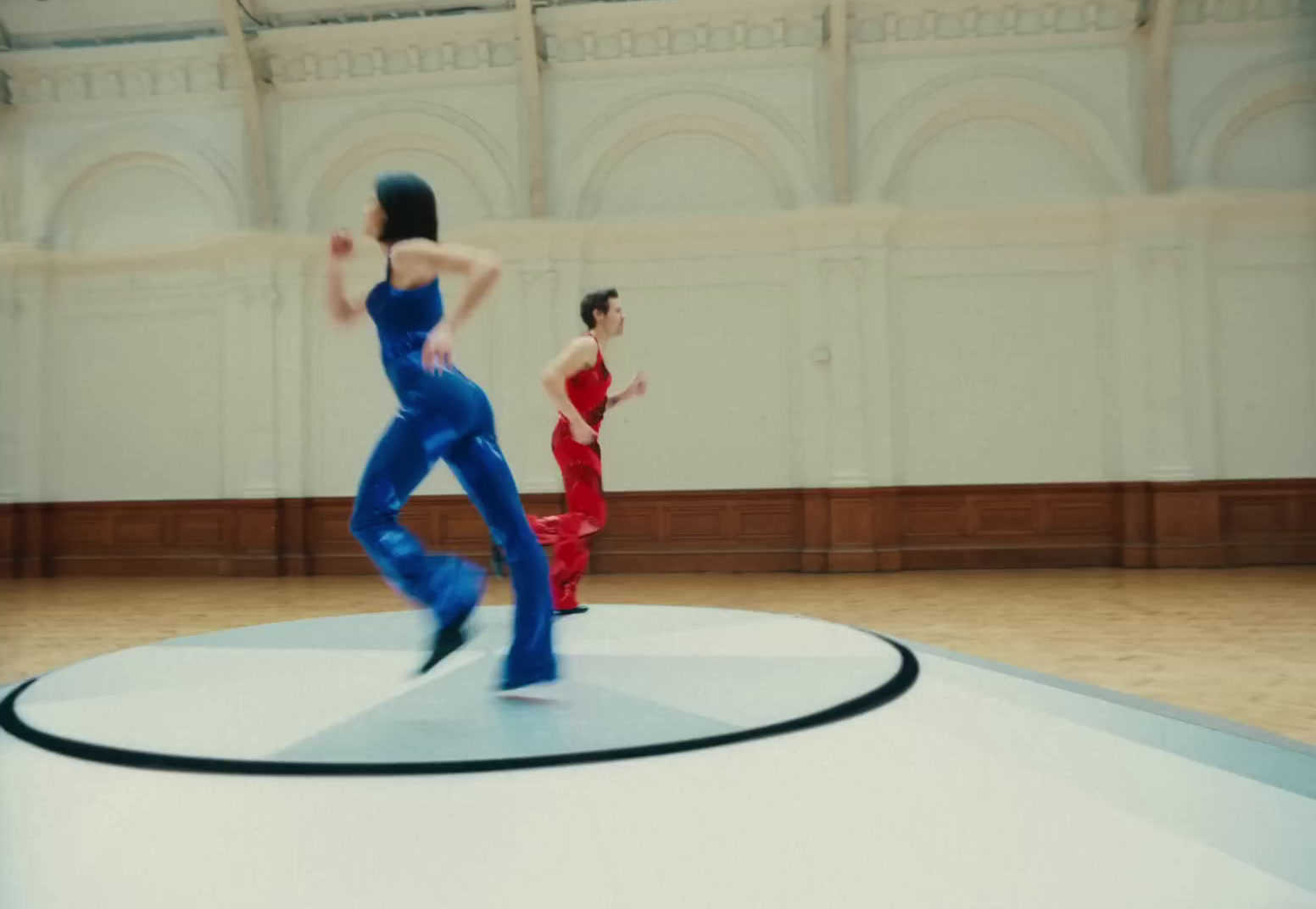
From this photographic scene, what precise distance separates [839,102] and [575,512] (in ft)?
22.8

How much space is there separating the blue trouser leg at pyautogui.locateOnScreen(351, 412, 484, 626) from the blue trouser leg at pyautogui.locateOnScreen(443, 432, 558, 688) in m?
0.11

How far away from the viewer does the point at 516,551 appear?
10.6ft

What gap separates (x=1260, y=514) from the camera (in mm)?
10023

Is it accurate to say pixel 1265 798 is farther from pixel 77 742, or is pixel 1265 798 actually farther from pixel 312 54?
pixel 312 54

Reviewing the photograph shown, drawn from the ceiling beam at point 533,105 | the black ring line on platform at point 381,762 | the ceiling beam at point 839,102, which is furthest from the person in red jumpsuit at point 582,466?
the ceiling beam at point 839,102

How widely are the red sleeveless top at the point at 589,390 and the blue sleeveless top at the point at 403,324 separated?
5.88 ft

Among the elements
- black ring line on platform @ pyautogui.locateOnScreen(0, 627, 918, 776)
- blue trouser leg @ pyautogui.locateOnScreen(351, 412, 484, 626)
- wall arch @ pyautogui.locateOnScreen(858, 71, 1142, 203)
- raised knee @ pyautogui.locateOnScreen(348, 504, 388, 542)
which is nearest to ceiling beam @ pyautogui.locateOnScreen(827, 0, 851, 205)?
wall arch @ pyautogui.locateOnScreen(858, 71, 1142, 203)

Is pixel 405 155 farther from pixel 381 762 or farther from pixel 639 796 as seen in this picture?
pixel 639 796

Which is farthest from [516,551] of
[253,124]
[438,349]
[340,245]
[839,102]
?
[253,124]

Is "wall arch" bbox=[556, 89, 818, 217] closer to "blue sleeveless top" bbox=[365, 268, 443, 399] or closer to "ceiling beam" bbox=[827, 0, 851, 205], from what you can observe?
"ceiling beam" bbox=[827, 0, 851, 205]

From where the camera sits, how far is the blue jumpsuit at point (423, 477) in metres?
3.12

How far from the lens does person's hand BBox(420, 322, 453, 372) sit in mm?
2730

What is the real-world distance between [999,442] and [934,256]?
2205mm

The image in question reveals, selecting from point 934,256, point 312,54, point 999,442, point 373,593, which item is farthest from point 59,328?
point 999,442
